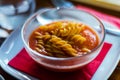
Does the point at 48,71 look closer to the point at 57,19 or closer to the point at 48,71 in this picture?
the point at 48,71

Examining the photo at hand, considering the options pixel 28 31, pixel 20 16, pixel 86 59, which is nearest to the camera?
pixel 86 59

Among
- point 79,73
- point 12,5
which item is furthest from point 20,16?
point 79,73

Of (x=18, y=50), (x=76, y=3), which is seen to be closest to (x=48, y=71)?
(x=18, y=50)

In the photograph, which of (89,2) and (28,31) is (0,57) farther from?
(89,2)

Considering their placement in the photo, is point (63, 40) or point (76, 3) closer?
point (63, 40)

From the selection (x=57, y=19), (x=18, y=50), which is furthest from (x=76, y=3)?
(x=18, y=50)
